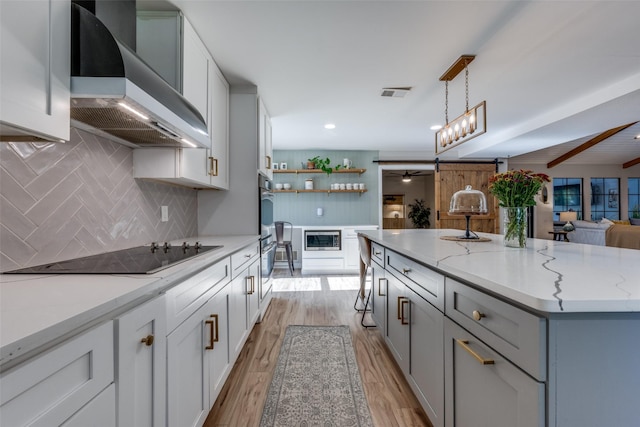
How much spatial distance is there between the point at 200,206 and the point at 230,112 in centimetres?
98

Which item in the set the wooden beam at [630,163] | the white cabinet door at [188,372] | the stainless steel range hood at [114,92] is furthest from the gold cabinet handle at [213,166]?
the wooden beam at [630,163]

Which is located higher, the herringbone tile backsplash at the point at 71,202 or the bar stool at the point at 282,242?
the herringbone tile backsplash at the point at 71,202

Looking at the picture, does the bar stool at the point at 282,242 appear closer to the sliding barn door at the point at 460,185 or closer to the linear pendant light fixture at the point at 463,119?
the linear pendant light fixture at the point at 463,119

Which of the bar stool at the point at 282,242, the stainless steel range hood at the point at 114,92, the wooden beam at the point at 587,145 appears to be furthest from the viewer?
the wooden beam at the point at 587,145

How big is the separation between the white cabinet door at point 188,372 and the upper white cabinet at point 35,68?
0.81m

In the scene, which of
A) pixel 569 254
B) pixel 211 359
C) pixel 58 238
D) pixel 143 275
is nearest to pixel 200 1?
pixel 58 238

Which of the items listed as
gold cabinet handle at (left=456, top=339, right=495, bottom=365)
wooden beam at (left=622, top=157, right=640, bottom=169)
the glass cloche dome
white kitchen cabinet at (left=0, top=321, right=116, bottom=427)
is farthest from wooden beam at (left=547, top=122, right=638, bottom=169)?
white kitchen cabinet at (left=0, top=321, right=116, bottom=427)

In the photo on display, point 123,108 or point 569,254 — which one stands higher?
point 123,108

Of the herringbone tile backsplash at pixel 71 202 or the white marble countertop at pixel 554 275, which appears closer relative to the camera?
the white marble countertop at pixel 554 275

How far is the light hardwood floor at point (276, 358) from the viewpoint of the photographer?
62.3 inches

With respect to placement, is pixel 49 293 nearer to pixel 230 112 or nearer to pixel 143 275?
pixel 143 275

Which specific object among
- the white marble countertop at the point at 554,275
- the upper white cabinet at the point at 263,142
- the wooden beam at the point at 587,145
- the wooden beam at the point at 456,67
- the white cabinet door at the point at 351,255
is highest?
the wooden beam at the point at 587,145

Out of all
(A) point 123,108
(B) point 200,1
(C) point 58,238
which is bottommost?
(C) point 58,238

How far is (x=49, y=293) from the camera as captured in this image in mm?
788
